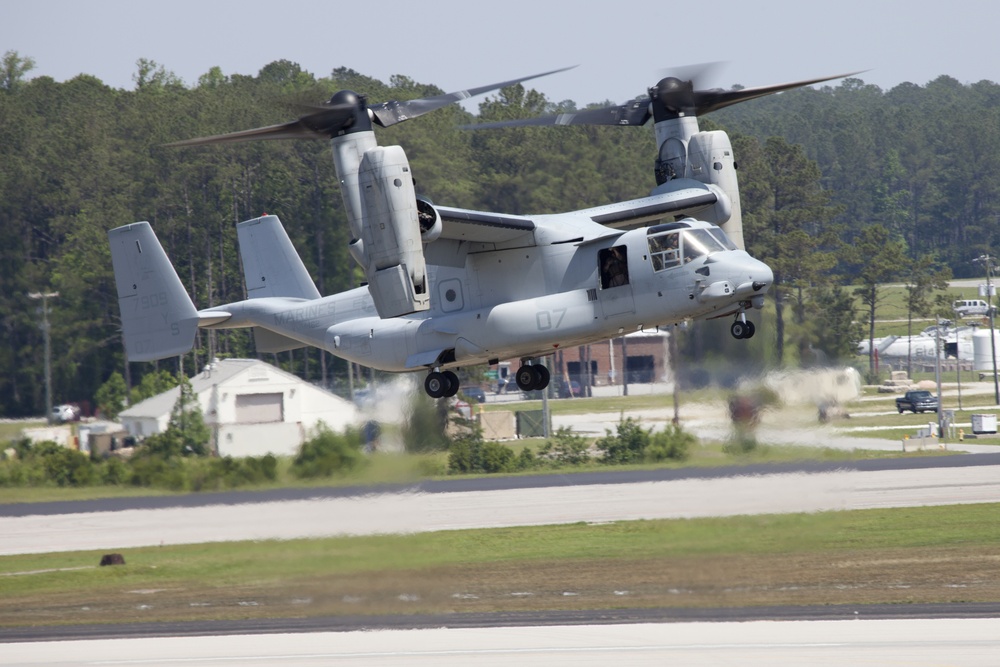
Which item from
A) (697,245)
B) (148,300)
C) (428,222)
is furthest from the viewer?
(148,300)

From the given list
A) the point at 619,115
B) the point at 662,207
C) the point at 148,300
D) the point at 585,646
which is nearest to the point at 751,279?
the point at 662,207

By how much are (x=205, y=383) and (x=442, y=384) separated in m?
18.1

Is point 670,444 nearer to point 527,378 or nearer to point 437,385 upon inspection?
point 527,378

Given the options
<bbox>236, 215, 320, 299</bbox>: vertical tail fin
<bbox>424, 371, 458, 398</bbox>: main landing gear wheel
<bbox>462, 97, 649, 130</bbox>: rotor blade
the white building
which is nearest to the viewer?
<bbox>424, 371, 458, 398</bbox>: main landing gear wheel

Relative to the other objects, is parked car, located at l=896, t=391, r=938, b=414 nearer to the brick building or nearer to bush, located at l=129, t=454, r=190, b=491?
the brick building

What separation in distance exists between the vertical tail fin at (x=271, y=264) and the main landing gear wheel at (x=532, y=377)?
21.0 feet

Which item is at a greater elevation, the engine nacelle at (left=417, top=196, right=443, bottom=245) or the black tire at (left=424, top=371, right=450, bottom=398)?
the engine nacelle at (left=417, top=196, right=443, bottom=245)

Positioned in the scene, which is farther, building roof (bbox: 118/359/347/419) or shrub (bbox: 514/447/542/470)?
shrub (bbox: 514/447/542/470)

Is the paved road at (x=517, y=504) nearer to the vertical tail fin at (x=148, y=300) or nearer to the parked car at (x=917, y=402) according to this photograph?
the vertical tail fin at (x=148, y=300)

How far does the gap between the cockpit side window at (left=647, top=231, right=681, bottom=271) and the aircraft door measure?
545mm

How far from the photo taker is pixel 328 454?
96.9ft

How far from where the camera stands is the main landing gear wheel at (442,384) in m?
26.2

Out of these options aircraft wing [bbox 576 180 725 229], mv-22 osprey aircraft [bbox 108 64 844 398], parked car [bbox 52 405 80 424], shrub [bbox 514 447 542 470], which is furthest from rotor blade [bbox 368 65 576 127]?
parked car [bbox 52 405 80 424]

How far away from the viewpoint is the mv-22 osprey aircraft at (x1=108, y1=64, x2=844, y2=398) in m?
23.3
